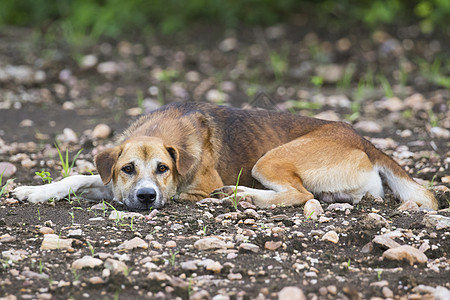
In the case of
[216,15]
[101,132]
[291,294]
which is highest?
[216,15]

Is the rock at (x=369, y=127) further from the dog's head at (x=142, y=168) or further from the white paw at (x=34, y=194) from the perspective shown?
the white paw at (x=34, y=194)

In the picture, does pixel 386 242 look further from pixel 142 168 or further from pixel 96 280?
pixel 142 168

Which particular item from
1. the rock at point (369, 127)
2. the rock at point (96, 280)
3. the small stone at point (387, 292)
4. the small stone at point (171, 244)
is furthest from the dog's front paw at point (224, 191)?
the rock at point (369, 127)

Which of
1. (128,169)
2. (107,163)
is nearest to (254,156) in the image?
(128,169)

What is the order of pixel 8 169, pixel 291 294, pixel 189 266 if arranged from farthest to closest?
pixel 8 169
pixel 189 266
pixel 291 294

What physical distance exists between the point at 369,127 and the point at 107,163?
4.17 meters

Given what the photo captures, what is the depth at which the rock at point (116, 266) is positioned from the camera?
392 centimetres

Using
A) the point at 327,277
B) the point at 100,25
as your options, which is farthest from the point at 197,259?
the point at 100,25

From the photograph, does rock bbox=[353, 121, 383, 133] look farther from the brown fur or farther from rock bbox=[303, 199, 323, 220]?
rock bbox=[303, 199, 323, 220]

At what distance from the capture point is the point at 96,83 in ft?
36.5

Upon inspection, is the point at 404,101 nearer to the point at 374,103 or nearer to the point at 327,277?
the point at 374,103

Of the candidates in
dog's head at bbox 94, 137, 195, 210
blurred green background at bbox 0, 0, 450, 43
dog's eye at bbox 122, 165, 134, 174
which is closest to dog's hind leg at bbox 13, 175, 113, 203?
dog's head at bbox 94, 137, 195, 210

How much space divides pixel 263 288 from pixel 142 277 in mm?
726

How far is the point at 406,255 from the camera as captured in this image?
4.25 m
